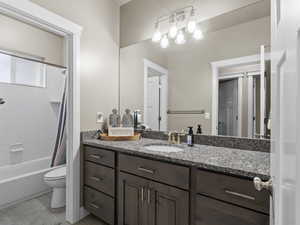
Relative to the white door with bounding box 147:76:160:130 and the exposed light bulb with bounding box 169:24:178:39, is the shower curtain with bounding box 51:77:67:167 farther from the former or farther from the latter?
the exposed light bulb with bounding box 169:24:178:39

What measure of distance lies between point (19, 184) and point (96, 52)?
1.86m

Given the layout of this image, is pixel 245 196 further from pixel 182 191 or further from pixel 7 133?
pixel 7 133

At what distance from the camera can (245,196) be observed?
2.99ft

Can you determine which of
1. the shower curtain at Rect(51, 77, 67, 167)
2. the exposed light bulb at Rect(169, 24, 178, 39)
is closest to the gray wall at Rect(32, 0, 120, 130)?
the exposed light bulb at Rect(169, 24, 178, 39)

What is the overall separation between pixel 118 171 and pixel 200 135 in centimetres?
86

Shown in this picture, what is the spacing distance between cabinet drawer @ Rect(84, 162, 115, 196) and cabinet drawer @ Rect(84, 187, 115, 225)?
0.21 ft

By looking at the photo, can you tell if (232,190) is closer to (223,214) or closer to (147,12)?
(223,214)

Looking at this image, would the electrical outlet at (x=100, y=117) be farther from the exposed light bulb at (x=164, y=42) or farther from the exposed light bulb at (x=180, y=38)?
the exposed light bulb at (x=180, y=38)

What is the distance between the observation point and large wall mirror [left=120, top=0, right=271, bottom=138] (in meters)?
1.48

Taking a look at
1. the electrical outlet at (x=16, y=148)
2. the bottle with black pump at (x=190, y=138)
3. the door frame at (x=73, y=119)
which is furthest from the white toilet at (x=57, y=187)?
the bottle with black pump at (x=190, y=138)

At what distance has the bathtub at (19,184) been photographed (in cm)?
200

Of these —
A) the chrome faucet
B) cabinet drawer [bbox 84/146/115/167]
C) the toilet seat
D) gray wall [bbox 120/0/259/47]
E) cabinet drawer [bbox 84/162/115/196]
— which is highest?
gray wall [bbox 120/0/259/47]

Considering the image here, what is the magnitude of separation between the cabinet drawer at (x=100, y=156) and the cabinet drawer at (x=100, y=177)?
0.05m

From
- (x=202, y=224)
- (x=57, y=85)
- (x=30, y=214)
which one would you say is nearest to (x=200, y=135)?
(x=202, y=224)
